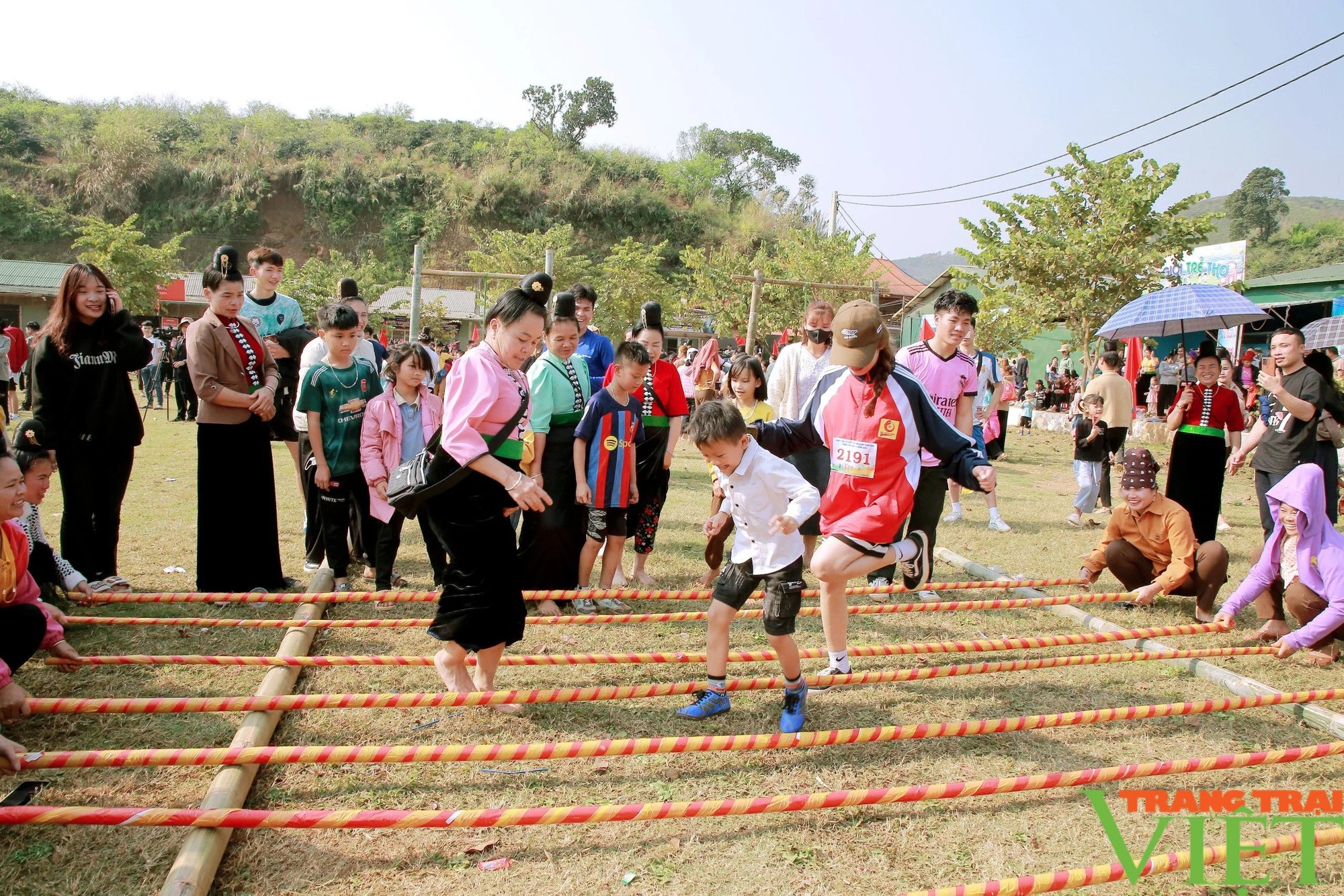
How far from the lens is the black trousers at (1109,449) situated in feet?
30.2

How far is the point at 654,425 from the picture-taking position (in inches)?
235

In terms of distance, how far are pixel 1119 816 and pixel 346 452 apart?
4743 mm

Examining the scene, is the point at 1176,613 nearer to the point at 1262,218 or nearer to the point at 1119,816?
the point at 1119,816

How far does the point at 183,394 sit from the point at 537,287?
15387mm

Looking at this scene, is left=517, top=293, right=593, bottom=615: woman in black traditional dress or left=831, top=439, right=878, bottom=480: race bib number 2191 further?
left=517, top=293, right=593, bottom=615: woman in black traditional dress

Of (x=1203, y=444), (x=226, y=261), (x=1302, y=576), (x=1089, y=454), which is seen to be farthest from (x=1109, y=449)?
(x=226, y=261)

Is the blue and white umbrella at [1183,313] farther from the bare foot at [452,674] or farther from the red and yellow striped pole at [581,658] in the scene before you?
the bare foot at [452,674]

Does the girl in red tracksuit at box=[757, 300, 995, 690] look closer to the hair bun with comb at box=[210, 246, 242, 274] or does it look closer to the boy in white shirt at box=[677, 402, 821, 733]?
the boy in white shirt at box=[677, 402, 821, 733]

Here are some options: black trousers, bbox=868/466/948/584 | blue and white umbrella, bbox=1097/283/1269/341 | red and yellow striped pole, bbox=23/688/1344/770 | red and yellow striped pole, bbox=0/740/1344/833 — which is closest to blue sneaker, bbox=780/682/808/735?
red and yellow striped pole, bbox=23/688/1344/770

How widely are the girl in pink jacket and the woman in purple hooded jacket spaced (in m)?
5.05

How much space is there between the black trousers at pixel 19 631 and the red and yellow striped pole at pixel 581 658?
249mm

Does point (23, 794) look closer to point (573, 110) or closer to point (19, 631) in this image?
point (19, 631)

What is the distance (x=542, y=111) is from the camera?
81.0 m

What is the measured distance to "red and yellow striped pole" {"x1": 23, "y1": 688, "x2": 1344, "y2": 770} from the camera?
299cm
